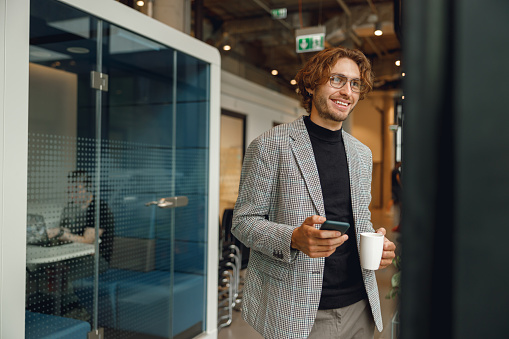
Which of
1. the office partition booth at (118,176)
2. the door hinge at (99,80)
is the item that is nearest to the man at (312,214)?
the office partition booth at (118,176)

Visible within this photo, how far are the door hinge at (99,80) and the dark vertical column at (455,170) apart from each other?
9.20 ft

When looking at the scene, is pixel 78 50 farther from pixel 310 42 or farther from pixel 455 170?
pixel 310 42

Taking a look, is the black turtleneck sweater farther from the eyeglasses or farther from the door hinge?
the door hinge

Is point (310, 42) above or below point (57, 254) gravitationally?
above

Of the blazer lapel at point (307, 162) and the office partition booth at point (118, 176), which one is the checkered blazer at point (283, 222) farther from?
the office partition booth at point (118, 176)

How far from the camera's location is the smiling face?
164 centimetres

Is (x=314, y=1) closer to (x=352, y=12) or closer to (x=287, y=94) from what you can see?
(x=352, y=12)

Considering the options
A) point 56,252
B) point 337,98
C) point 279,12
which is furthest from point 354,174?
point 279,12

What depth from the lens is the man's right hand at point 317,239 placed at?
1.32 m

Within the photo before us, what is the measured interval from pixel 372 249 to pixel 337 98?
0.56 metres

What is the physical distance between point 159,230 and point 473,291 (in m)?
3.29

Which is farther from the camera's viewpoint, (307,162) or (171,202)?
(171,202)

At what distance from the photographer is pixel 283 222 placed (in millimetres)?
1620

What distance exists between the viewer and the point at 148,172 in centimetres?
319
